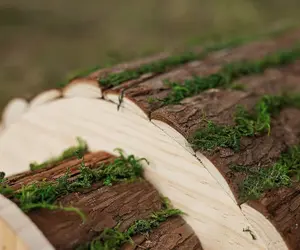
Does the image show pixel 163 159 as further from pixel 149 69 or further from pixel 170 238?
pixel 149 69

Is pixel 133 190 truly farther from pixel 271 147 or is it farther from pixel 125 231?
pixel 271 147

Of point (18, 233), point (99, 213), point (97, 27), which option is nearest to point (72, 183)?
point (99, 213)

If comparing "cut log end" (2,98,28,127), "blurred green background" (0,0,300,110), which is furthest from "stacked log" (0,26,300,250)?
"blurred green background" (0,0,300,110)

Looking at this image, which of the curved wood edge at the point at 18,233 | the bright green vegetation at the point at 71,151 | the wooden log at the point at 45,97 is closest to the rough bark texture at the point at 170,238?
the curved wood edge at the point at 18,233

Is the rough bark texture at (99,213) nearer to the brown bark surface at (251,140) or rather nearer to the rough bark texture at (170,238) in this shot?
the rough bark texture at (170,238)

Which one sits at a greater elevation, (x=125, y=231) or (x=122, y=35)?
(x=122, y=35)

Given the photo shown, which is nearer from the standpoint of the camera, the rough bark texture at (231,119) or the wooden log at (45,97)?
the rough bark texture at (231,119)

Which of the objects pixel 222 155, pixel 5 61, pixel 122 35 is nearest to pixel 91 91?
pixel 222 155
